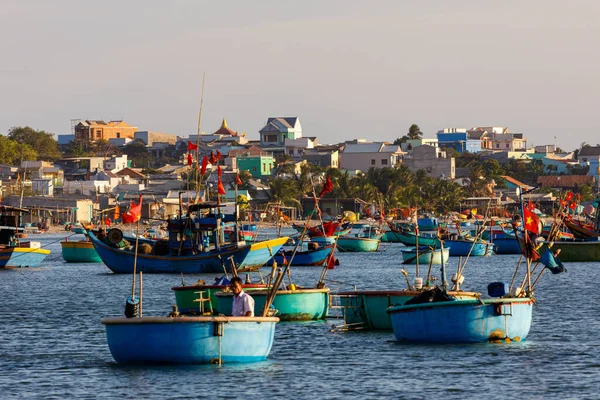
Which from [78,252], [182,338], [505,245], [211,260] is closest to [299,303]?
[182,338]

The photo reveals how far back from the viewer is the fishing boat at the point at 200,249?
5856 centimetres

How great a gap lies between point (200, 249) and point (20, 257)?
1613 cm

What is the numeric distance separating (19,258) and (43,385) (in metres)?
46.0

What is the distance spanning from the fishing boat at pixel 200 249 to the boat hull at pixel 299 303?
70.6 feet

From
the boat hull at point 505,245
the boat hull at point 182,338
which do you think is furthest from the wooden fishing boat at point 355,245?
the boat hull at point 182,338

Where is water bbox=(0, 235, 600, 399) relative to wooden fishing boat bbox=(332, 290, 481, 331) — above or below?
below

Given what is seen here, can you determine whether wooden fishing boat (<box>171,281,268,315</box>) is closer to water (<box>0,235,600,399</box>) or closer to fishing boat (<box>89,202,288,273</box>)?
water (<box>0,235,600,399</box>)

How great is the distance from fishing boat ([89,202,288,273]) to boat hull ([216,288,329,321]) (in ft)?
70.6

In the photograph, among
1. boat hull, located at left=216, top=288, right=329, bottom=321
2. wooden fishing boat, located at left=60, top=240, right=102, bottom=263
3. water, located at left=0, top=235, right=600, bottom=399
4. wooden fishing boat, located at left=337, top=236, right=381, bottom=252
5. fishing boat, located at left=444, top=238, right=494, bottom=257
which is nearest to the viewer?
water, located at left=0, top=235, right=600, bottom=399

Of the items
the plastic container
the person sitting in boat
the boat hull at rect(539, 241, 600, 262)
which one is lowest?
the person sitting in boat

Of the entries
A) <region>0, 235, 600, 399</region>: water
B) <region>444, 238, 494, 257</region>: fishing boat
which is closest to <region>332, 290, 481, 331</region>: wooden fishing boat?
<region>0, 235, 600, 399</region>: water

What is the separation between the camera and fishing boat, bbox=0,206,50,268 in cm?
6931

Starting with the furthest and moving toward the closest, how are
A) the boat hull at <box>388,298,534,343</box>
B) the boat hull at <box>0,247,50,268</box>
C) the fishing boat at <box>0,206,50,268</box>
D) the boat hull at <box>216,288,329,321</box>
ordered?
the boat hull at <box>0,247,50,268</box> → the fishing boat at <box>0,206,50,268</box> → the boat hull at <box>216,288,329,321</box> → the boat hull at <box>388,298,534,343</box>

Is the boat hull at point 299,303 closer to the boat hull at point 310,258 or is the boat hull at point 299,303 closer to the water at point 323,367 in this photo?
the water at point 323,367
